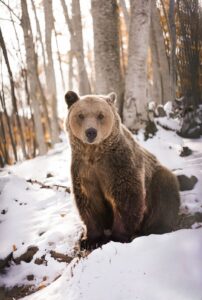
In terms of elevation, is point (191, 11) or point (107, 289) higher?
point (191, 11)

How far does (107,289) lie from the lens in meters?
2.46

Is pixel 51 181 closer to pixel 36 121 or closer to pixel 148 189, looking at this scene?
pixel 148 189

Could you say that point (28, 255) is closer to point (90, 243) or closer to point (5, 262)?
point (5, 262)

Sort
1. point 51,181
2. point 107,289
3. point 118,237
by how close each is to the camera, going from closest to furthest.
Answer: point 107,289
point 118,237
point 51,181

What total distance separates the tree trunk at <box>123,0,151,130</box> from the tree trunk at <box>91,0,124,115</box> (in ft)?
0.93

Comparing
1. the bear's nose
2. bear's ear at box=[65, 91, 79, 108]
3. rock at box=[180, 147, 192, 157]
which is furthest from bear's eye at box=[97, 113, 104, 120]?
rock at box=[180, 147, 192, 157]

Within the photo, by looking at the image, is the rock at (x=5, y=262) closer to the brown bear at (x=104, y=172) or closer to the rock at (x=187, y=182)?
the brown bear at (x=104, y=172)

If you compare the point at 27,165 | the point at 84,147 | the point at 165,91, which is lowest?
the point at 27,165

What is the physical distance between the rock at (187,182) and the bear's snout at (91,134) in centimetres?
187

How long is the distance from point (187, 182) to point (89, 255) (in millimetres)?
2284

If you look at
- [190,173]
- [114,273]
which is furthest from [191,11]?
[114,273]

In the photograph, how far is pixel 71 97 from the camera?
381cm

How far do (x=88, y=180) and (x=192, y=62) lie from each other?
4928 mm

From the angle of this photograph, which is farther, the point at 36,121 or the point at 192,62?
the point at 36,121
